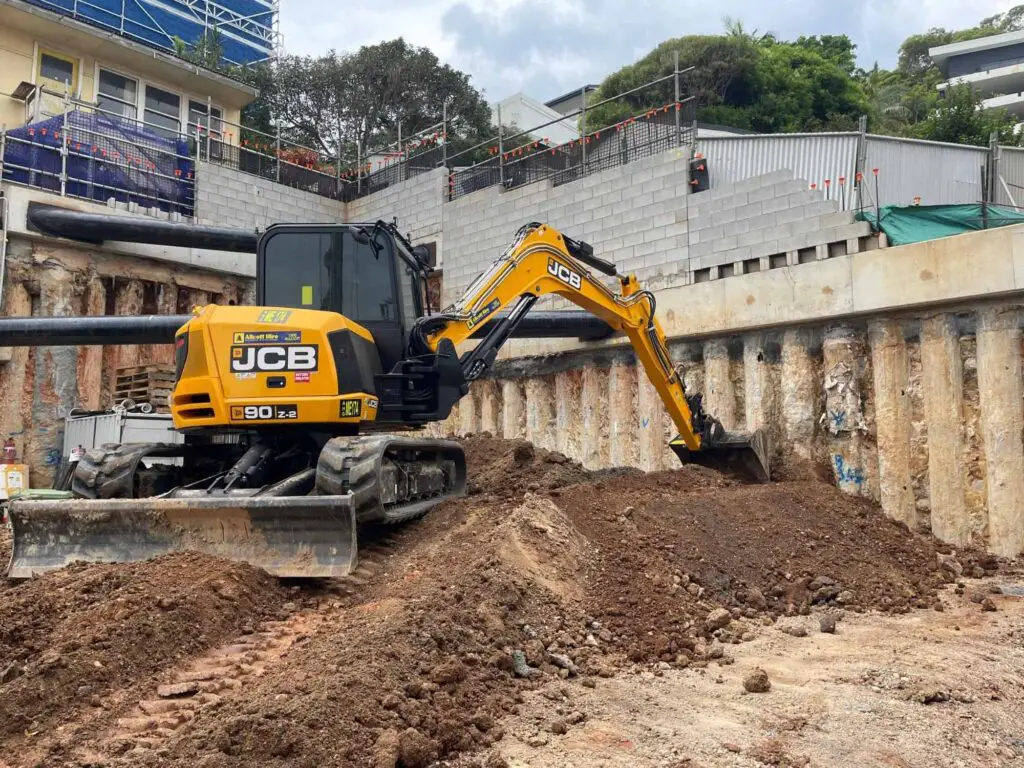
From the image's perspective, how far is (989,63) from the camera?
48156 millimetres

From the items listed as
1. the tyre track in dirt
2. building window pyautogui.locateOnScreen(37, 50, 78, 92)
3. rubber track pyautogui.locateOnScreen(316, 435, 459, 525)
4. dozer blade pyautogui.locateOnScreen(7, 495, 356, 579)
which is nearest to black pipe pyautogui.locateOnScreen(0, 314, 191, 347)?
dozer blade pyautogui.locateOnScreen(7, 495, 356, 579)

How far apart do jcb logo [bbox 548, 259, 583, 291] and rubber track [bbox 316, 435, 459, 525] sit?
315 centimetres

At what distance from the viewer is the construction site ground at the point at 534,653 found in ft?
10.9

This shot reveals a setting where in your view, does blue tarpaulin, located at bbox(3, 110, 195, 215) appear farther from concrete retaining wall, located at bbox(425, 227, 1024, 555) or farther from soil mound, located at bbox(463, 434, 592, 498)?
concrete retaining wall, located at bbox(425, 227, 1024, 555)

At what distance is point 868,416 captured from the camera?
9.23 m

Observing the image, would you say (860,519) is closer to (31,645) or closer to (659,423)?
(659,423)

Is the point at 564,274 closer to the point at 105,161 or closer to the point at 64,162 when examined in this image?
the point at 64,162

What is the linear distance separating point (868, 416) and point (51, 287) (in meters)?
13.0

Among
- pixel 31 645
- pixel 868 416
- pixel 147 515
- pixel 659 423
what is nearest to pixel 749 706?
pixel 31 645

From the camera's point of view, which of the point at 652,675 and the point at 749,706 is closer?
the point at 749,706

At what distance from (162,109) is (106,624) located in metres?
20.2

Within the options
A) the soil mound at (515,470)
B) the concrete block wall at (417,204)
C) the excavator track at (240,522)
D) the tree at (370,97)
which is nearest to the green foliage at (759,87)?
the tree at (370,97)

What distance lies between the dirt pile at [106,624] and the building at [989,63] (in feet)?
168

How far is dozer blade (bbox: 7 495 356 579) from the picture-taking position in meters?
5.59
